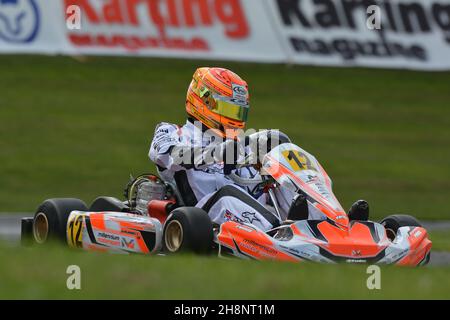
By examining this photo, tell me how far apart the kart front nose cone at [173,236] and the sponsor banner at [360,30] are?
11.6 metres

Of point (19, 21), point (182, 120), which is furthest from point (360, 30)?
point (19, 21)

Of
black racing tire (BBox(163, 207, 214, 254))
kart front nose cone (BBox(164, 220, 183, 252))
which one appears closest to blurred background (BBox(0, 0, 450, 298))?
kart front nose cone (BBox(164, 220, 183, 252))

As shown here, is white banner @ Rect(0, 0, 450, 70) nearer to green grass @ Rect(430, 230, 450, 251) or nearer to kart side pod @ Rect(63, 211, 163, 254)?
green grass @ Rect(430, 230, 450, 251)

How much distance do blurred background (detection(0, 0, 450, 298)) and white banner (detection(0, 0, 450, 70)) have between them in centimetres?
2

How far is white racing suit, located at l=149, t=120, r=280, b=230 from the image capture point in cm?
816

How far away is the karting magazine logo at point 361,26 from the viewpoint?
19312 millimetres

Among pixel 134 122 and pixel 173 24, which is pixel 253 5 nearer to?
pixel 173 24

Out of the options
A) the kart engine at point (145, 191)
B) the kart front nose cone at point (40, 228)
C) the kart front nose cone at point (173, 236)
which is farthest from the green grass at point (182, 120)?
the kart front nose cone at point (173, 236)

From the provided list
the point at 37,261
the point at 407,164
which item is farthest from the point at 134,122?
the point at 37,261

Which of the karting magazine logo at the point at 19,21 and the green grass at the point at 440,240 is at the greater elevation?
the karting magazine logo at the point at 19,21

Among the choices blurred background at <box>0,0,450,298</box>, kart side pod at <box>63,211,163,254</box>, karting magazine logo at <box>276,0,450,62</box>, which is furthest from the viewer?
karting magazine logo at <box>276,0,450,62</box>

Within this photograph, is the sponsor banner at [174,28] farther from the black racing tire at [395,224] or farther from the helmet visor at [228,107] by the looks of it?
the black racing tire at [395,224]

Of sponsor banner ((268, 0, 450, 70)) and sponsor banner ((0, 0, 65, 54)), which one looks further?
sponsor banner ((268, 0, 450, 70))

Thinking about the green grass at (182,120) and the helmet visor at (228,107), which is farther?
the green grass at (182,120)
